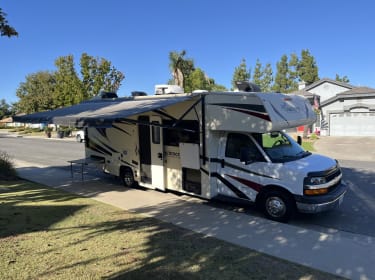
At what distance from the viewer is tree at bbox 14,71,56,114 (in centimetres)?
5872

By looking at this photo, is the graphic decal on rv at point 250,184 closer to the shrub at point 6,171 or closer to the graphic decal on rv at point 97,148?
the graphic decal on rv at point 97,148

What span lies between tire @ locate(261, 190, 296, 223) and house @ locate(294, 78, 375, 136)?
25.2 meters

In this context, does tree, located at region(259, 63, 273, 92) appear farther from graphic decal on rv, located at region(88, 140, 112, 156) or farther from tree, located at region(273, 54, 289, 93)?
graphic decal on rv, located at region(88, 140, 112, 156)

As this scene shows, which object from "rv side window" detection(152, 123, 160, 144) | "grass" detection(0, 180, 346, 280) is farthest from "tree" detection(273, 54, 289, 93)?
"grass" detection(0, 180, 346, 280)

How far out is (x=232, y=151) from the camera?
7.87 meters

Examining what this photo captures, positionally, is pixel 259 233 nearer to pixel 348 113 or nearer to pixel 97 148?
pixel 97 148

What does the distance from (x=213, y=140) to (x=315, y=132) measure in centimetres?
2613

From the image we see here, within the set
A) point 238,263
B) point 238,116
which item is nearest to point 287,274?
point 238,263

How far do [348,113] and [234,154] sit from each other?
84.4 ft

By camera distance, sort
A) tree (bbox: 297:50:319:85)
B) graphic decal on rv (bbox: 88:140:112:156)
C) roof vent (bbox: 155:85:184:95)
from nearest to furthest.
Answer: roof vent (bbox: 155:85:184:95) < graphic decal on rv (bbox: 88:140:112:156) < tree (bbox: 297:50:319:85)

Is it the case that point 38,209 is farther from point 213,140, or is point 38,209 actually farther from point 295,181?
point 295,181

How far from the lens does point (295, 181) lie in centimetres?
672

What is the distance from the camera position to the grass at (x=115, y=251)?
4523 mm

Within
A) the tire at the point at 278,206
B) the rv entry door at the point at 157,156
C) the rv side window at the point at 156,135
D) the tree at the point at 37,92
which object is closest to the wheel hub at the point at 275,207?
the tire at the point at 278,206
